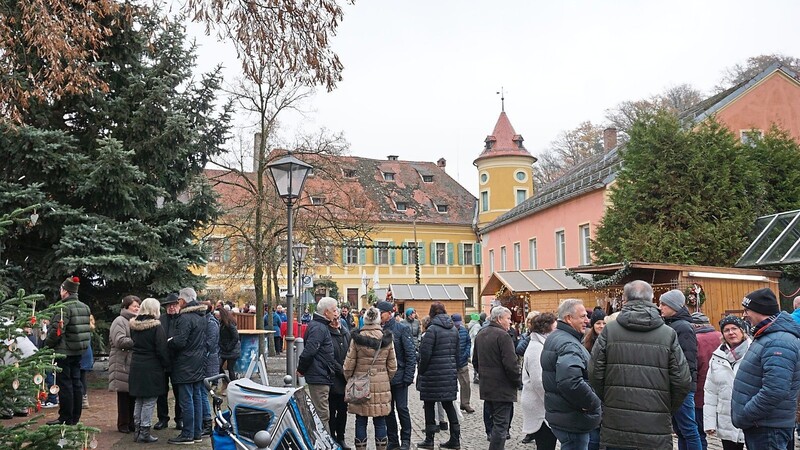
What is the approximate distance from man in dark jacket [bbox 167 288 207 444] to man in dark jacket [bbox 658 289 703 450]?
553cm

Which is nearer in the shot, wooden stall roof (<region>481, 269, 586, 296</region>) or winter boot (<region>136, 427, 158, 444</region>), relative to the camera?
winter boot (<region>136, 427, 158, 444</region>)

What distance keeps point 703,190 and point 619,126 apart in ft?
107

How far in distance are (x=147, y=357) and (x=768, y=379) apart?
699cm

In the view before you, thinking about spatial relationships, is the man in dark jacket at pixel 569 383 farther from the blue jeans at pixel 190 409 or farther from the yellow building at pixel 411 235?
→ the yellow building at pixel 411 235

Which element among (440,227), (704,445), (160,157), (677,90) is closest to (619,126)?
(677,90)

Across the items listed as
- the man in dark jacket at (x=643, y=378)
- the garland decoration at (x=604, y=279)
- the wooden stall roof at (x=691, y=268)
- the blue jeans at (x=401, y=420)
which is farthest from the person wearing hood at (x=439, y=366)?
the garland decoration at (x=604, y=279)

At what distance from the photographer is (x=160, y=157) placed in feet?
Answer: 52.0

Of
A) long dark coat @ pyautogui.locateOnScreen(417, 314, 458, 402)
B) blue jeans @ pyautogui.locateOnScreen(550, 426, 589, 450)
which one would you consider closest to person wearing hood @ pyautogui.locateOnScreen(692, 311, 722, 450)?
blue jeans @ pyautogui.locateOnScreen(550, 426, 589, 450)

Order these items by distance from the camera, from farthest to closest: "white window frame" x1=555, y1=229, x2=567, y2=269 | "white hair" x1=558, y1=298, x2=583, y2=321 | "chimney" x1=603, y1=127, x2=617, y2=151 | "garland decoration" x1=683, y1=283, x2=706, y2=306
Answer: "chimney" x1=603, y1=127, x2=617, y2=151 < "white window frame" x1=555, y1=229, x2=567, y2=269 < "garland decoration" x1=683, y1=283, x2=706, y2=306 < "white hair" x1=558, y1=298, x2=583, y2=321

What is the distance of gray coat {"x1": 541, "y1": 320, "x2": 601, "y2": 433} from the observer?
226 inches

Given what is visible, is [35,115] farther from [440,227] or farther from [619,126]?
[440,227]

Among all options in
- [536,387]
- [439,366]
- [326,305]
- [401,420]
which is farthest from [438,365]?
[536,387]

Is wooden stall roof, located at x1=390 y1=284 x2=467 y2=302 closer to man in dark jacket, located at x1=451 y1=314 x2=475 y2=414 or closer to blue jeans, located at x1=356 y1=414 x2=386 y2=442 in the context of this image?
man in dark jacket, located at x1=451 y1=314 x2=475 y2=414

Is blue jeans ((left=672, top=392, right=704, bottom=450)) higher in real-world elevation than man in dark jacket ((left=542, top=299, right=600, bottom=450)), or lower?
lower
